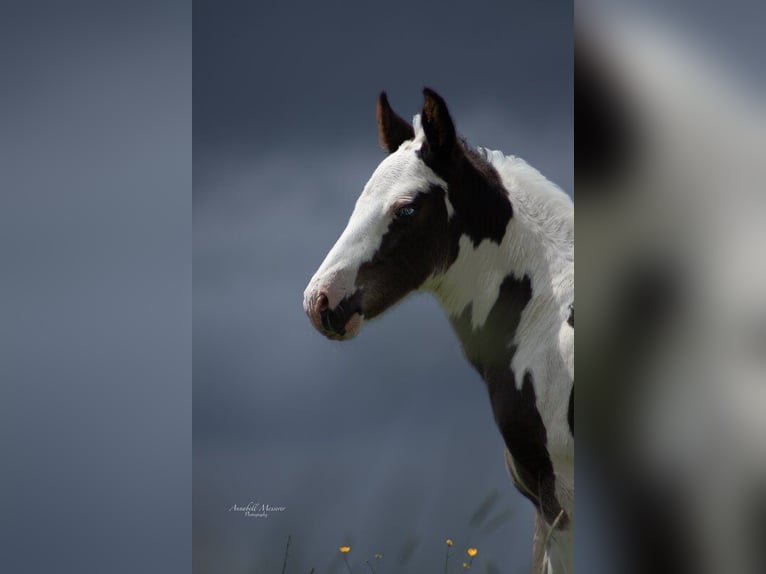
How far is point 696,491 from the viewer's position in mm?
217

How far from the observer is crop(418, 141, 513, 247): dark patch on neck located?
1.66 m

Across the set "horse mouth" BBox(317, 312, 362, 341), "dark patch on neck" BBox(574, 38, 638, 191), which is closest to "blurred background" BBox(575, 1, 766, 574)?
"dark patch on neck" BBox(574, 38, 638, 191)

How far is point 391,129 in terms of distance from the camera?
1.87 meters

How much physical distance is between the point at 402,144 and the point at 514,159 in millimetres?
239

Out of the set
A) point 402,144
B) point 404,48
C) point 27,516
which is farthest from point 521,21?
point 27,516

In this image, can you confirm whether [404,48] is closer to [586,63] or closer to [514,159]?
[514,159]

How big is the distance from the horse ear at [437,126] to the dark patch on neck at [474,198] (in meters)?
0.02

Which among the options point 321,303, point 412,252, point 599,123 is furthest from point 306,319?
point 599,123

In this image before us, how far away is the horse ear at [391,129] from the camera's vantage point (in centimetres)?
184

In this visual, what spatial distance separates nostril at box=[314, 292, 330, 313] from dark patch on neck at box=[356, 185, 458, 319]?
11 cm

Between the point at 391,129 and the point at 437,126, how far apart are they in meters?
0.14

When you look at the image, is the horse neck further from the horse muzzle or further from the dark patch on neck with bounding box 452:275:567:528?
the horse muzzle

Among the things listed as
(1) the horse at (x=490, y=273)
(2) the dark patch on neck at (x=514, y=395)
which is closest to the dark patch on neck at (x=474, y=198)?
(1) the horse at (x=490, y=273)

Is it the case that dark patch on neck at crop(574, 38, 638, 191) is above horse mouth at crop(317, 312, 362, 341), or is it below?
above
